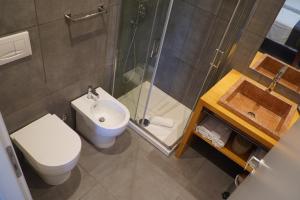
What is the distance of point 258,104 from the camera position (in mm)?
2131

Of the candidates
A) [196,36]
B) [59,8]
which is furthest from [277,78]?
[59,8]

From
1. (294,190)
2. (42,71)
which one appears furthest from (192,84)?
(294,190)

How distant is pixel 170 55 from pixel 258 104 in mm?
1068

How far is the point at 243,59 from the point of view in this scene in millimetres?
2176

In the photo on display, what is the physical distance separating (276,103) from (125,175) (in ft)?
4.64

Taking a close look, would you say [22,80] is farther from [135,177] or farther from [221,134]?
[221,134]

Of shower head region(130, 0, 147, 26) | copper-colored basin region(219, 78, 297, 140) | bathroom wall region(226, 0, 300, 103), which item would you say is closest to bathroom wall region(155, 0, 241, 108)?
bathroom wall region(226, 0, 300, 103)

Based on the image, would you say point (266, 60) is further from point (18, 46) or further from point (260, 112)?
point (18, 46)

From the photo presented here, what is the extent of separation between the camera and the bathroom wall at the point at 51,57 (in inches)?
57.9

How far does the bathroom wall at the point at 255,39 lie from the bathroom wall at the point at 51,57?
3.52 ft

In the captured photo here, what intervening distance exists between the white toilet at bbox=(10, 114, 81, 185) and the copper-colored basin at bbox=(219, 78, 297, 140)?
117 cm

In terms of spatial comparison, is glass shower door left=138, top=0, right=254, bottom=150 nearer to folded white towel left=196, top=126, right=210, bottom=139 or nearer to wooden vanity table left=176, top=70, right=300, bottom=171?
wooden vanity table left=176, top=70, right=300, bottom=171

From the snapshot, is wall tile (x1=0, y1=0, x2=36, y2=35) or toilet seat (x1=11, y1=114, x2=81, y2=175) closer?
wall tile (x1=0, y1=0, x2=36, y2=35)

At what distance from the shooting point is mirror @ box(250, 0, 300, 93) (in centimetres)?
181
